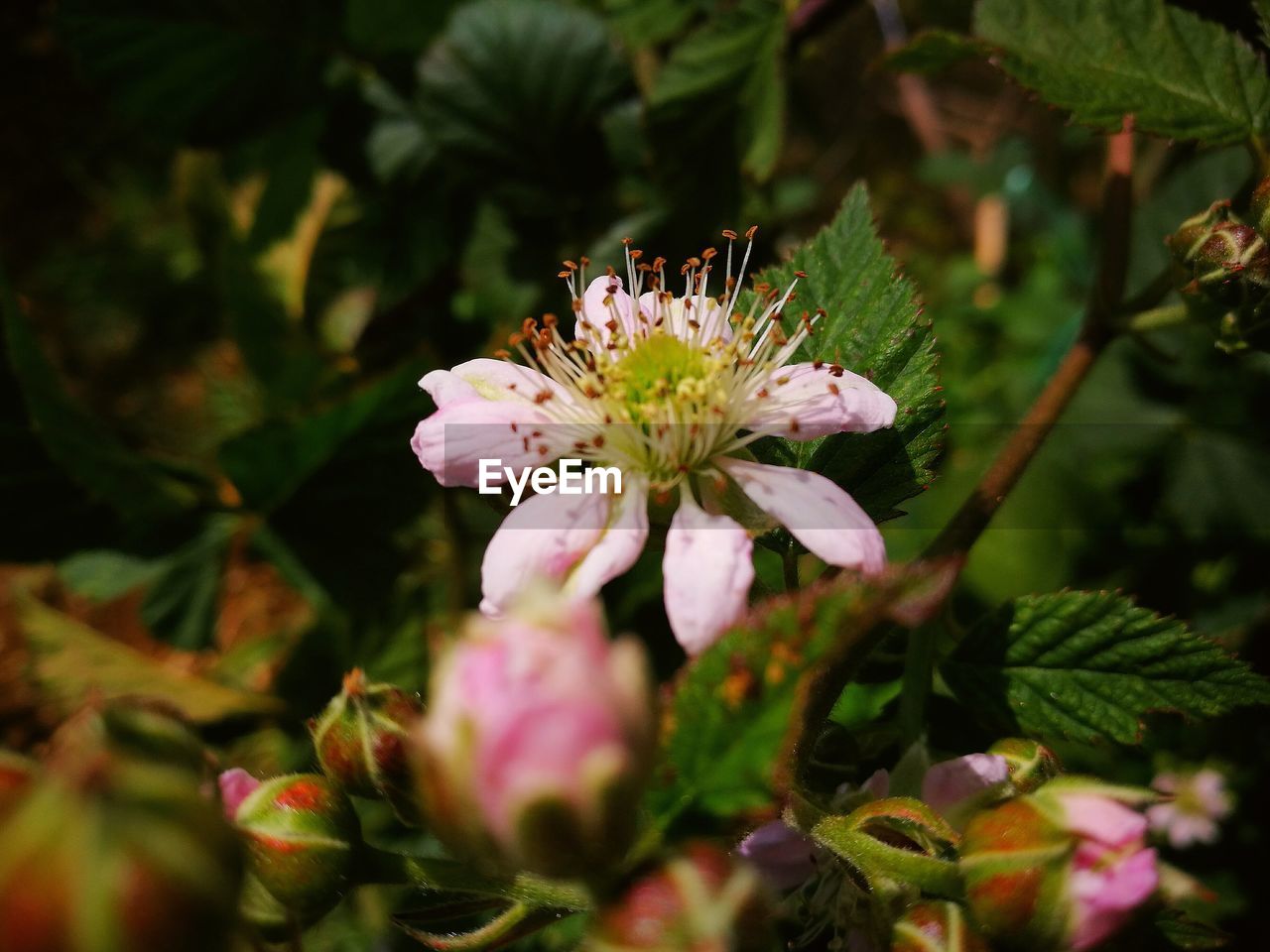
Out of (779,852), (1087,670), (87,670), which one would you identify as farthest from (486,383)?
(87,670)

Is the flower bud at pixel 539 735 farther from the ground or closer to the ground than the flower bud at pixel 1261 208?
closer to the ground

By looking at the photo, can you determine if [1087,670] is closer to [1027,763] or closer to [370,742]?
[1027,763]

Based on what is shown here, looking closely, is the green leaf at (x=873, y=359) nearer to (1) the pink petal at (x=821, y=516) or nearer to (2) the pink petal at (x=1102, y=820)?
(1) the pink petal at (x=821, y=516)

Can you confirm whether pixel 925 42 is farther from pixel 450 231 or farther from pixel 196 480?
pixel 196 480

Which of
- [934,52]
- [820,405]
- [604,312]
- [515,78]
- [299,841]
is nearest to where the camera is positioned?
[299,841]

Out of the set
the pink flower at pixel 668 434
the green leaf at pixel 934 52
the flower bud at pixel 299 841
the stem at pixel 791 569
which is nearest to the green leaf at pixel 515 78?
the green leaf at pixel 934 52

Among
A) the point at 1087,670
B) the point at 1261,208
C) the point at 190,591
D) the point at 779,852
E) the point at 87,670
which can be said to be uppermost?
the point at 1261,208
